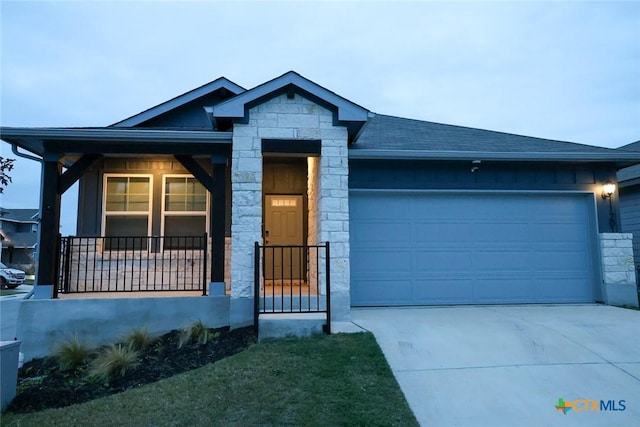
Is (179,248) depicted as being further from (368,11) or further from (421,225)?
(368,11)

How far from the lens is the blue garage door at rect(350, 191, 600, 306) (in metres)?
7.35

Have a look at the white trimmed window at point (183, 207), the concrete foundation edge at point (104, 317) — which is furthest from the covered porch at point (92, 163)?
the white trimmed window at point (183, 207)

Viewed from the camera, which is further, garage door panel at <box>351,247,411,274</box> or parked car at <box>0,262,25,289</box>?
parked car at <box>0,262,25,289</box>

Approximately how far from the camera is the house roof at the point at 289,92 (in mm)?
6223

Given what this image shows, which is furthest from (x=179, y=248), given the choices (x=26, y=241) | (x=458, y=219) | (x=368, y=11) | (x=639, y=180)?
(x=26, y=241)

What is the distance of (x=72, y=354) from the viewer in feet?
17.7

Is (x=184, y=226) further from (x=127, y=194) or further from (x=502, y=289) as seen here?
(x=502, y=289)

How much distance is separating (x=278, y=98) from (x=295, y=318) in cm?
340

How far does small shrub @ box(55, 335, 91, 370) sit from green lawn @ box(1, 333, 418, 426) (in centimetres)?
156

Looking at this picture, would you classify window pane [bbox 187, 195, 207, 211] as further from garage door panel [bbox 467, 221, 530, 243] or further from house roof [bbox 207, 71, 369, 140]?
garage door panel [bbox 467, 221, 530, 243]

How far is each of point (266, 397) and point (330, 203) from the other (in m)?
3.20

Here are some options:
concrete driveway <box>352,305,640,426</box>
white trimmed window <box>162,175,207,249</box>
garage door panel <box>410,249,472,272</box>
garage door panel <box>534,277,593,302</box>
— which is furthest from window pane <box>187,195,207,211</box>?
garage door panel <box>534,277,593,302</box>

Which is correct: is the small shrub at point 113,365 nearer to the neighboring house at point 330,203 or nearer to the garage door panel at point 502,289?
the neighboring house at point 330,203

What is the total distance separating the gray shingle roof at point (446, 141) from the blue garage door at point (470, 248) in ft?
2.85
